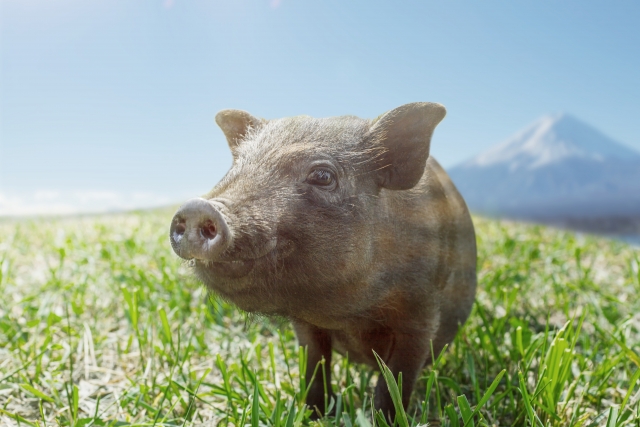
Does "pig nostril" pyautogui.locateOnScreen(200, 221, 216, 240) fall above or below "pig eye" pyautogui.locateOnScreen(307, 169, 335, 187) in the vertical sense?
below

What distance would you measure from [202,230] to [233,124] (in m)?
1.22

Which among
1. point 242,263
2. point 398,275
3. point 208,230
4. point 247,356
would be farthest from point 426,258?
point 247,356

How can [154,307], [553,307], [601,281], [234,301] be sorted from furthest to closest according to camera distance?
1. [601,281]
2. [553,307]
3. [154,307]
4. [234,301]

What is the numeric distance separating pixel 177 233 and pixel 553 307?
3.62m

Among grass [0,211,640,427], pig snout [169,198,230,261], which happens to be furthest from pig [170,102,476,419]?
grass [0,211,640,427]

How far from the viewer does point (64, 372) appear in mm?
3143

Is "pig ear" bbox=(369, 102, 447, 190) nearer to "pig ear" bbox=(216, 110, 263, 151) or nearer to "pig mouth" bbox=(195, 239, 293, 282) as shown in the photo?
"pig mouth" bbox=(195, 239, 293, 282)

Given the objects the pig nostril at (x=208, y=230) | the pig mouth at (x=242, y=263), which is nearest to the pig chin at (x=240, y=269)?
the pig mouth at (x=242, y=263)

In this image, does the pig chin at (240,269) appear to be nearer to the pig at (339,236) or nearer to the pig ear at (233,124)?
the pig at (339,236)

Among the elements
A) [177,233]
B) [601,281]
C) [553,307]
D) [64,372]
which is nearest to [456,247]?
[177,233]

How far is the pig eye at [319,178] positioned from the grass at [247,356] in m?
0.68

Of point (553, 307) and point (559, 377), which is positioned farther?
point (553, 307)

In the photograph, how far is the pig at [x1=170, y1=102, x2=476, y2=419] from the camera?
2.06 metres

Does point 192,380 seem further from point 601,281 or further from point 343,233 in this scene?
point 601,281
